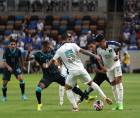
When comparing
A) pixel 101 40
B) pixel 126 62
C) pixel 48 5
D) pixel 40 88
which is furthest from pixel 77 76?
pixel 48 5

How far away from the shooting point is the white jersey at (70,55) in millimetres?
20141

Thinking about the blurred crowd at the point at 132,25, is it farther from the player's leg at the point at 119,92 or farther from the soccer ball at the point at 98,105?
the soccer ball at the point at 98,105

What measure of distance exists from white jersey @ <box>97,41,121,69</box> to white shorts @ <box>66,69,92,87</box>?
1043 millimetres

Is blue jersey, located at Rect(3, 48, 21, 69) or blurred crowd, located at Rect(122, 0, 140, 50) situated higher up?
blue jersey, located at Rect(3, 48, 21, 69)

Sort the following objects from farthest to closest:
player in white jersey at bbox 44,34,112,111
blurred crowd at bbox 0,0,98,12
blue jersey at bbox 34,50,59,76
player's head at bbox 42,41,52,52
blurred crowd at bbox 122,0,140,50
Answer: blurred crowd at bbox 0,0,98,12 < blurred crowd at bbox 122,0,140,50 < blue jersey at bbox 34,50,59,76 < player's head at bbox 42,41,52,52 < player in white jersey at bbox 44,34,112,111

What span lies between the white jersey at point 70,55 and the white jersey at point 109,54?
986 mm

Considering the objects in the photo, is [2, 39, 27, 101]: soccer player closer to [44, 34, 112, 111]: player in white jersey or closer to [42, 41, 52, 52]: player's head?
[42, 41, 52, 52]: player's head

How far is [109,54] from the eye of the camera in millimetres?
20844

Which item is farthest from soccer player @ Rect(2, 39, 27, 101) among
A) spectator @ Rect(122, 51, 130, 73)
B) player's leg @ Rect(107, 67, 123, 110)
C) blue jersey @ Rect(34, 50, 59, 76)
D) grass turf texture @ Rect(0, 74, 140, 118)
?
spectator @ Rect(122, 51, 130, 73)

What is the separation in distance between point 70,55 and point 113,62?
150 centimetres

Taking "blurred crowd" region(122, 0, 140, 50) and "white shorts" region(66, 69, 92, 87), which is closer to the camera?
"white shorts" region(66, 69, 92, 87)

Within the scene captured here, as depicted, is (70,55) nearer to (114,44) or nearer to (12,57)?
(114,44)

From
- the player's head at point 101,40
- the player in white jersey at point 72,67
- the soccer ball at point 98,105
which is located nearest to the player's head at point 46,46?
the player in white jersey at point 72,67

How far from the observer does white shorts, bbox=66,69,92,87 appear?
2015 centimetres
